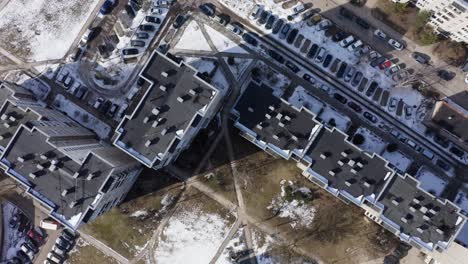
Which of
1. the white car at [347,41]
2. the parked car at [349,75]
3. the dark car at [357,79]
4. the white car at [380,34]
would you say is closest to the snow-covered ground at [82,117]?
the parked car at [349,75]

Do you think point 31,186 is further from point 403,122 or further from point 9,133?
point 403,122

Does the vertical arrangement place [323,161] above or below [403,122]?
below

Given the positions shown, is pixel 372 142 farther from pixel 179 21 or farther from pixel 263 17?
pixel 179 21

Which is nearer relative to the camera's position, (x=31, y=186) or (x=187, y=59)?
(x=31, y=186)

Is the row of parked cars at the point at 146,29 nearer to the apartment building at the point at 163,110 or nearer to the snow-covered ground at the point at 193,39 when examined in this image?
the snow-covered ground at the point at 193,39

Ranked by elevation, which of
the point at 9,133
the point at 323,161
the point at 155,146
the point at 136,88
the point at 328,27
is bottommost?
the point at 9,133

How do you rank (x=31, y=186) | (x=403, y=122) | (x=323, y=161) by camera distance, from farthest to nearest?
1. (x=403, y=122)
2. (x=323, y=161)
3. (x=31, y=186)

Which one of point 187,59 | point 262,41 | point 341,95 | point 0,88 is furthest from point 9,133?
point 341,95
